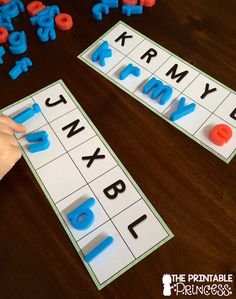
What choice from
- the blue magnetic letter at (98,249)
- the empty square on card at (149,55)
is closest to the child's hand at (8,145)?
the blue magnetic letter at (98,249)

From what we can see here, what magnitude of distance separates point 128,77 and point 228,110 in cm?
24

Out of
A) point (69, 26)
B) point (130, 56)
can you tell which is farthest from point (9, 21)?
point (130, 56)

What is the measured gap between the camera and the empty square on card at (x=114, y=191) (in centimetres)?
56

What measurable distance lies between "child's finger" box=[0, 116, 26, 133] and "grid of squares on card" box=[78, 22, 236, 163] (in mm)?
230

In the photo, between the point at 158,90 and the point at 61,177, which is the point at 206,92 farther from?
the point at 61,177

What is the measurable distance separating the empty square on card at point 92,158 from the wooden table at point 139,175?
2cm

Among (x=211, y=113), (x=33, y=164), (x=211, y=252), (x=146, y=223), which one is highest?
(x=33, y=164)

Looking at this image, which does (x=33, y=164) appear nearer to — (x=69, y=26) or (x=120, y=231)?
(x=120, y=231)

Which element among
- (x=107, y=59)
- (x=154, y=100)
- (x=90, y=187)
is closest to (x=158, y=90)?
(x=154, y=100)

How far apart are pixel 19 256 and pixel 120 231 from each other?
18 centimetres

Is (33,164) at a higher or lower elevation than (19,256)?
→ higher

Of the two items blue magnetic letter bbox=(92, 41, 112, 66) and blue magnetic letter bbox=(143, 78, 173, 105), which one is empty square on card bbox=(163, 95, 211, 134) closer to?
blue magnetic letter bbox=(143, 78, 173, 105)

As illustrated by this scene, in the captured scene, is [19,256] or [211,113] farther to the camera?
[211,113]

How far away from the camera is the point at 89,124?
646 mm
